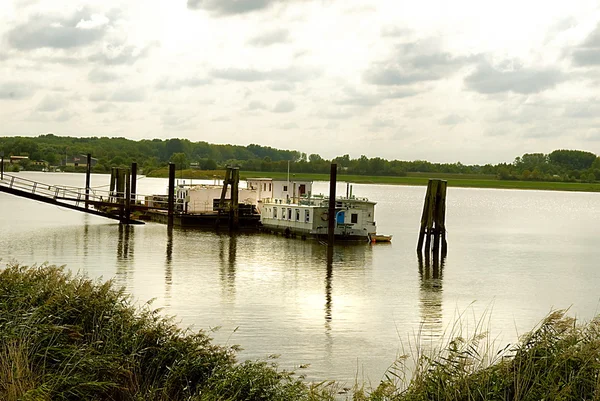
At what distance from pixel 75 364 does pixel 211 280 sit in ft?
67.0

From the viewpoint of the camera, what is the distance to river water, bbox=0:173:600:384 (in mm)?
21469

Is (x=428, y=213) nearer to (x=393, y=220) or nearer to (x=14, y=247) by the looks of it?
(x=14, y=247)

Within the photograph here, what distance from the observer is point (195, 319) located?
23.3m

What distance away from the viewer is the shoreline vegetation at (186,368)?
11.2 m

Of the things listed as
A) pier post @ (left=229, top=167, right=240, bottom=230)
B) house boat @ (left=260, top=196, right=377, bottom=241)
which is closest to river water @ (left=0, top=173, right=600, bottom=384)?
house boat @ (left=260, top=196, right=377, bottom=241)

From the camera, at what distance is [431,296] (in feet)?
101

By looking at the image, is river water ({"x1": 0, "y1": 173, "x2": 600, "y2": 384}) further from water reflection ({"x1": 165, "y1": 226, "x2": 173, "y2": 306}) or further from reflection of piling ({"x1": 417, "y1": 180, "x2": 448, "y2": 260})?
reflection of piling ({"x1": 417, "y1": 180, "x2": 448, "y2": 260})

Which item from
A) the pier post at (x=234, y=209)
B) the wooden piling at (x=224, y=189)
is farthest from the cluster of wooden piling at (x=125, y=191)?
the pier post at (x=234, y=209)

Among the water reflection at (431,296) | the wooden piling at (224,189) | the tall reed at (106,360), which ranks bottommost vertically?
the water reflection at (431,296)

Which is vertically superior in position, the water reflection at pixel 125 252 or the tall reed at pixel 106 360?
the tall reed at pixel 106 360

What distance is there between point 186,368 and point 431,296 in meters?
19.4

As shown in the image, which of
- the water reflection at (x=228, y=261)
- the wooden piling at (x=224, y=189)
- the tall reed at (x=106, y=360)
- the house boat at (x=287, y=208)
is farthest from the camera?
the wooden piling at (x=224, y=189)

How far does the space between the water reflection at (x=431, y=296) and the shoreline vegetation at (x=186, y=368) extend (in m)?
10.2

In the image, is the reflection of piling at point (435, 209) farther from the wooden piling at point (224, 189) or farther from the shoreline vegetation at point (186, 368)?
the shoreline vegetation at point (186, 368)
